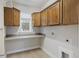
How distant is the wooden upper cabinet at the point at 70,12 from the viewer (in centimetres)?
169

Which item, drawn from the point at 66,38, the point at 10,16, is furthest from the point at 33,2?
the point at 66,38

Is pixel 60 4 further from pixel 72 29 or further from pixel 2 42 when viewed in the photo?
pixel 2 42

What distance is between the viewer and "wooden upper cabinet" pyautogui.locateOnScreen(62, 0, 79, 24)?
1.69m

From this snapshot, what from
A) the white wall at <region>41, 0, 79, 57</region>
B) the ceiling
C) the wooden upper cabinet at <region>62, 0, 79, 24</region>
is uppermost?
the ceiling

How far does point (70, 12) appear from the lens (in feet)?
5.99

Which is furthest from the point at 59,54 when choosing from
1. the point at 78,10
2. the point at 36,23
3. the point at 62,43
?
the point at 36,23

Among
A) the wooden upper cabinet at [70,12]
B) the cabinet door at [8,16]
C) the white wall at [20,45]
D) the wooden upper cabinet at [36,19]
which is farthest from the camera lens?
the wooden upper cabinet at [36,19]

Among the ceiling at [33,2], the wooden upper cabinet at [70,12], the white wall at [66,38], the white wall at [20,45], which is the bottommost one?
the white wall at [20,45]

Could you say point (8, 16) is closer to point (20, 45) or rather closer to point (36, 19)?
point (36, 19)

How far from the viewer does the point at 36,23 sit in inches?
156

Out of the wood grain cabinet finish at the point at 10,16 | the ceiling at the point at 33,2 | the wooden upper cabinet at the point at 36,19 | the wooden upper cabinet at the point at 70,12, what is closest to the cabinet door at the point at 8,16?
the wood grain cabinet finish at the point at 10,16

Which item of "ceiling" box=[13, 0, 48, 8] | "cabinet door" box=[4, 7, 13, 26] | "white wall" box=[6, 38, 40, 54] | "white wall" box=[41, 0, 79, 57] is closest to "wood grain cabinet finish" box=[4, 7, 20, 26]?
"cabinet door" box=[4, 7, 13, 26]

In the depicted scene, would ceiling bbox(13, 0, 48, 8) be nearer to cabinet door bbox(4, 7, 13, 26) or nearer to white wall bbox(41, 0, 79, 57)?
cabinet door bbox(4, 7, 13, 26)

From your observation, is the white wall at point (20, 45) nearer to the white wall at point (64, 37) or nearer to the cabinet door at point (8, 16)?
the cabinet door at point (8, 16)
